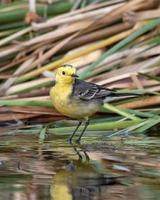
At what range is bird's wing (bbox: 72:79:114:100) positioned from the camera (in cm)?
811

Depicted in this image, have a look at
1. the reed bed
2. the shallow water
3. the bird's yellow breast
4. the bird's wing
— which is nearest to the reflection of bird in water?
the shallow water

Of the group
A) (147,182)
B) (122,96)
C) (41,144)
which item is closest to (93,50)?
(122,96)

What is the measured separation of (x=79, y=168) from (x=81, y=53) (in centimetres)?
295

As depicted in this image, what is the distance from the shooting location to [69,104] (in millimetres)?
7996

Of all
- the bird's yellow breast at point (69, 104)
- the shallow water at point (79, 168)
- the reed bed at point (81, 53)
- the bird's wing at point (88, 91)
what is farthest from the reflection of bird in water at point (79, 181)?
the reed bed at point (81, 53)

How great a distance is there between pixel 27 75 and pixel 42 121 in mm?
812

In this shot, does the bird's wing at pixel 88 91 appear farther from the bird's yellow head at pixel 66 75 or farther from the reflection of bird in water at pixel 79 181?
the reflection of bird in water at pixel 79 181

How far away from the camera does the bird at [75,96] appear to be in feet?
26.2

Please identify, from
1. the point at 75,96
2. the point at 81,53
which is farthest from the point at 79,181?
the point at 81,53

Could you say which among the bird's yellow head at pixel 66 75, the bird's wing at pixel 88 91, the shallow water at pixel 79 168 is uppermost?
the bird's yellow head at pixel 66 75

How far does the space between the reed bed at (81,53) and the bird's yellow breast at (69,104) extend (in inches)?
6.9

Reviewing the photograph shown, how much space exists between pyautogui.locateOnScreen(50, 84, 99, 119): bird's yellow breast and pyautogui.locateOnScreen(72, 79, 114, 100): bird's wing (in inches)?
2.0

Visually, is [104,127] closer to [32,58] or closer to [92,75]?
[92,75]

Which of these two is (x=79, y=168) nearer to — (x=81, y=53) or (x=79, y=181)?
(x=79, y=181)
